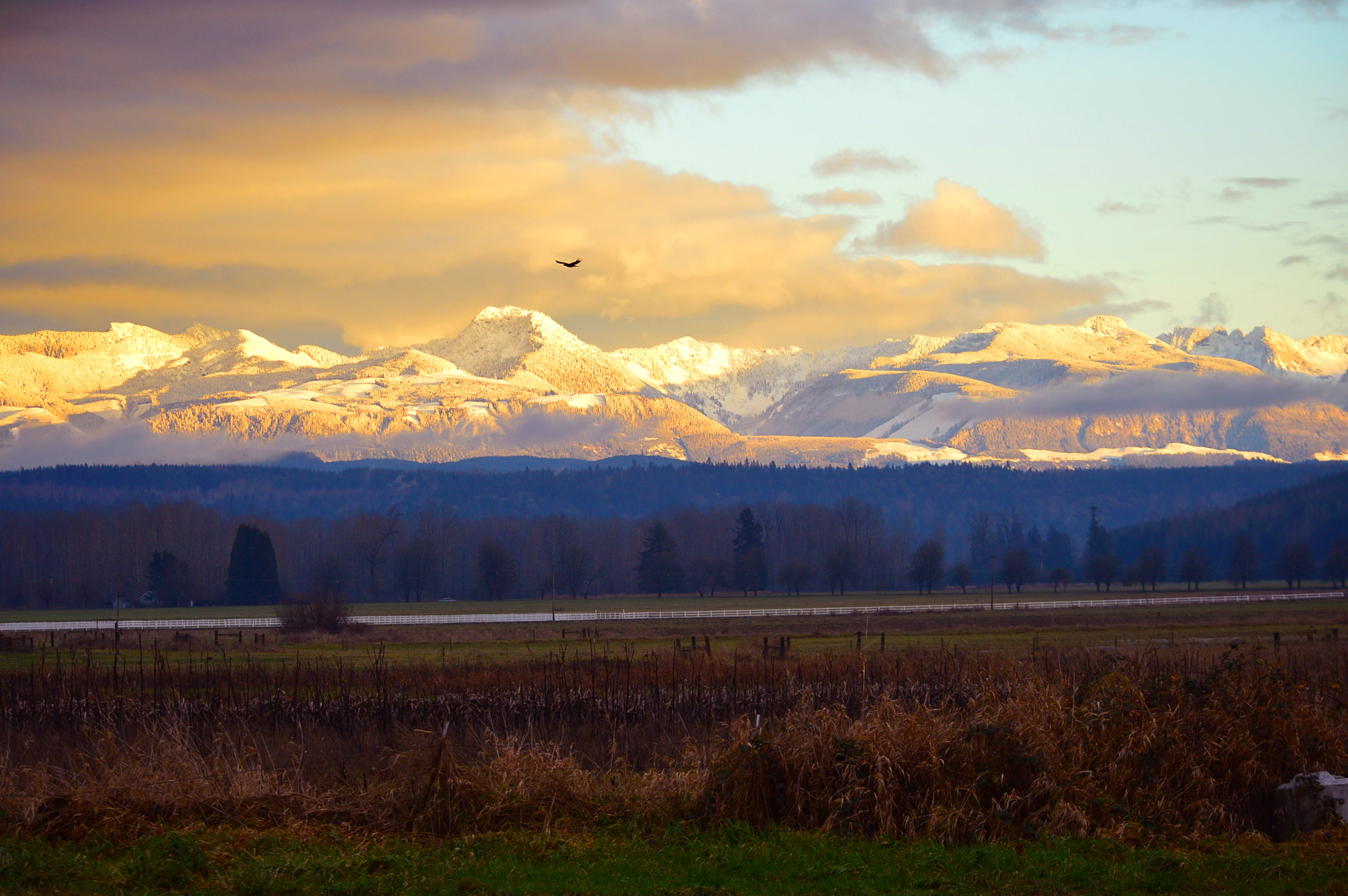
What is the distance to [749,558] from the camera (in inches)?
6781

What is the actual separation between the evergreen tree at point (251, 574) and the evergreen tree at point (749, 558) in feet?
205

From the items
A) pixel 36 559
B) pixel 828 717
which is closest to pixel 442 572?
pixel 36 559

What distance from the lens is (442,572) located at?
198250mm

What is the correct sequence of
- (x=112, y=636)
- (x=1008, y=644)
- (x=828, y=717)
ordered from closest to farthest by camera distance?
(x=828, y=717), (x=1008, y=644), (x=112, y=636)

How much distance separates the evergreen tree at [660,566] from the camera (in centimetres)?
16762

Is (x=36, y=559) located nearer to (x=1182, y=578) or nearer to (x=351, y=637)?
(x=351, y=637)

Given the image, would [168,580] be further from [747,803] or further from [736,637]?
[747,803]

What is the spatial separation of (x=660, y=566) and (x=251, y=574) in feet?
177

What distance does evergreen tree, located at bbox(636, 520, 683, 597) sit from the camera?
550 ft

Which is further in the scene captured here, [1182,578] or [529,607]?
[1182,578]

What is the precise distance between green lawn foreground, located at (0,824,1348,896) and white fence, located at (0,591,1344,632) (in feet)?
253

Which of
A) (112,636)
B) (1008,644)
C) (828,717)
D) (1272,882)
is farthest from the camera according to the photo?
(112,636)

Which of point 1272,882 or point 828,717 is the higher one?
point 828,717

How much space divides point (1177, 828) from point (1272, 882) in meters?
2.65
